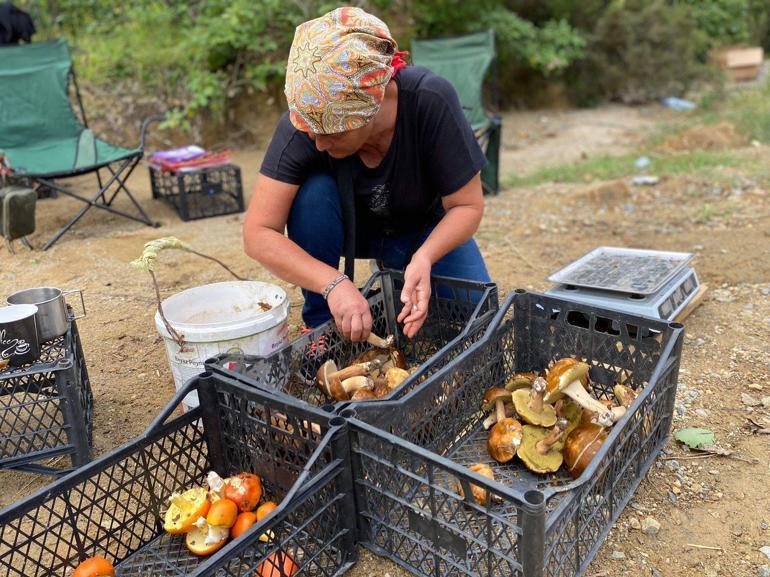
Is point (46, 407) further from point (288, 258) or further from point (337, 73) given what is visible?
point (337, 73)

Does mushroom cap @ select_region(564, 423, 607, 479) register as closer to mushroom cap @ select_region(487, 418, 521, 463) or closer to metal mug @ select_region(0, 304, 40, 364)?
mushroom cap @ select_region(487, 418, 521, 463)

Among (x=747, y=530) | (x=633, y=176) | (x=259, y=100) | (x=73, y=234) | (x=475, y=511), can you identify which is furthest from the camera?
(x=259, y=100)

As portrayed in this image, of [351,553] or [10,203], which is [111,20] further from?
[351,553]

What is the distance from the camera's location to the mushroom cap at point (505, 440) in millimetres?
1818

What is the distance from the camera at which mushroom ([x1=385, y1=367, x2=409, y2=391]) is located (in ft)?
6.60

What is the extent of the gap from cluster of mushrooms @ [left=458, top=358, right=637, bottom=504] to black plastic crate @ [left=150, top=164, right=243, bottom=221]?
3693mm

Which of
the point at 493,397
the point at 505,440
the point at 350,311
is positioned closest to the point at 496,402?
the point at 493,397

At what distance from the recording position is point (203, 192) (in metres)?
5.09

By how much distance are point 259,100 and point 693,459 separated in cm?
667

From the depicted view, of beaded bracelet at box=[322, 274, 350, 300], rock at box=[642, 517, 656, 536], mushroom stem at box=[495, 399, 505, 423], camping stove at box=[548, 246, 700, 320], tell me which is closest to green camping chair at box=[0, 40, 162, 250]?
beaded bracelet at box=[322, 274, 350, 300]

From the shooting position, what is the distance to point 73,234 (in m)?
4.68

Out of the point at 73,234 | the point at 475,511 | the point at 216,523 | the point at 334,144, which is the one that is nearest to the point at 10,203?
the point at 73,234

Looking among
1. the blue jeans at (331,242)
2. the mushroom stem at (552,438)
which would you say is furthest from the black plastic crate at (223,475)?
the blue jeans at (331,242)

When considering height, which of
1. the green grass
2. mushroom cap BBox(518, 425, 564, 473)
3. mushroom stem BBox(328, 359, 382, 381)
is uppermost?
mushroom stem BBox(328, 359, 382, 381)
